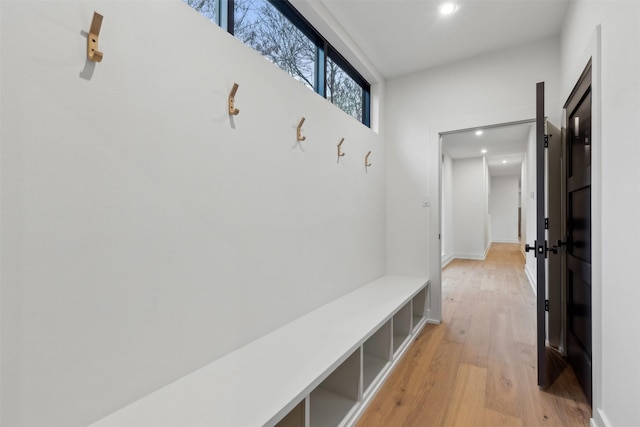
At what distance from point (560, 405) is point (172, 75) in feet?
8.89

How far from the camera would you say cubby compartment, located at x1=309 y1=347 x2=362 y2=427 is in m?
1.56

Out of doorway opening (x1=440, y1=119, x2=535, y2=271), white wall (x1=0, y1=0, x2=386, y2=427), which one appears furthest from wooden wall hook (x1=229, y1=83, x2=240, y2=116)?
doorway opening (x1=440, y1=119, x2=535, y2=271)

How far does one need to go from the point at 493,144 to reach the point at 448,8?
438cm

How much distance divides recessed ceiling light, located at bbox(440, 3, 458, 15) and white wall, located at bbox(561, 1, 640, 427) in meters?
0.80

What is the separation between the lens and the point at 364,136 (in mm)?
2824

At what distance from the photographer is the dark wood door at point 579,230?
5.77 feet

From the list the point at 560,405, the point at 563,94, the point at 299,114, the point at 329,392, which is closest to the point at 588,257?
the point at 560,405

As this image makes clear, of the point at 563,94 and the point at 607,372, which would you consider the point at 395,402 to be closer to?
the point at 607,372

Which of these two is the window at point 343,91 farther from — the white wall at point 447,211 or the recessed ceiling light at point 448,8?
the white wall at point 447,211

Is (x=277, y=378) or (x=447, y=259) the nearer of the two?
(x=277, y=378)

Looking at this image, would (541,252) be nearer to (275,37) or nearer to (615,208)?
(615,208)

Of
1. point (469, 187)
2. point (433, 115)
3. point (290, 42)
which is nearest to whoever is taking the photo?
point (290, 42)

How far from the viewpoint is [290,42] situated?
2.12 metres

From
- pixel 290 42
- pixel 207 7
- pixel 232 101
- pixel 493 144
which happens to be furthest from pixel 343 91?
pixel 493 144
